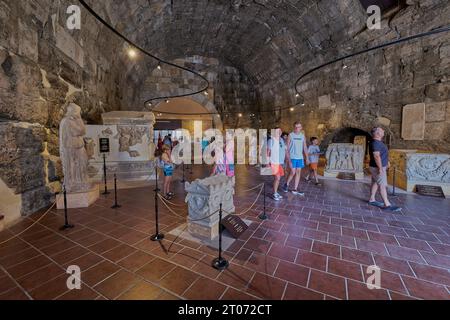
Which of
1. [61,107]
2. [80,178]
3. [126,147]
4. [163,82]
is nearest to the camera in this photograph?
[80,178]

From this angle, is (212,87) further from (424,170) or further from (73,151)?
(424,170)

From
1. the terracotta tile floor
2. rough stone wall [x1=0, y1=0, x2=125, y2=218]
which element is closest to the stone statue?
rough stone wall [x1=0, y1=0, x2=125, y2=218]

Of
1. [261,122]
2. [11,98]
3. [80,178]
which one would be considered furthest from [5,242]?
[261,122]

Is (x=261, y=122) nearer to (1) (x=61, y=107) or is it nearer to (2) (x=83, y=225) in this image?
(1) (x=61, y=107)

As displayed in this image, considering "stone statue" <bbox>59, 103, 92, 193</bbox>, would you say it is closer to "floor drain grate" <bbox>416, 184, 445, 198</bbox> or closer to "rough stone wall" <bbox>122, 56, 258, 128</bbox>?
"rough stone wall" <bbox>122, 56, 258, 128</bbox>

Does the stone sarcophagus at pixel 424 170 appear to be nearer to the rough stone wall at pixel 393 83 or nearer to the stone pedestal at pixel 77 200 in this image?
the rough stone wall at pixel 393 83

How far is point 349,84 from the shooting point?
26.1 ft

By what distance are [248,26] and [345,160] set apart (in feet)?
22.9

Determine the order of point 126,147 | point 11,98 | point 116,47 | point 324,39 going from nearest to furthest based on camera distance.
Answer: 1. point 11,98
2. point 126,147
3. point 116,47
4. point 324,39

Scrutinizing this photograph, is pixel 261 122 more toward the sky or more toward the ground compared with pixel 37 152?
more toward the sky

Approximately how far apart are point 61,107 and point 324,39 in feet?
29.8

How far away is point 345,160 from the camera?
6480mm

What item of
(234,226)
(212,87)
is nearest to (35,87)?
(234,226)

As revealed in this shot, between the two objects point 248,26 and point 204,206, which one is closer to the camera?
point 204,206
